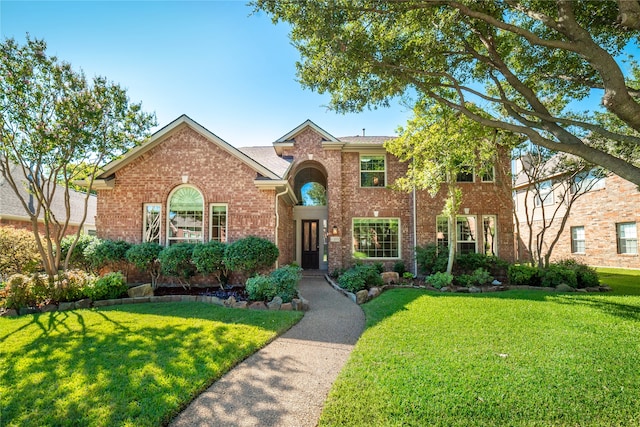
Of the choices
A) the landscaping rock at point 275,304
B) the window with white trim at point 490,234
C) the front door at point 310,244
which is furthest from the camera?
the front door at point 310,244

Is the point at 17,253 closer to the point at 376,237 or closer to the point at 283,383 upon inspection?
the point at 283,383

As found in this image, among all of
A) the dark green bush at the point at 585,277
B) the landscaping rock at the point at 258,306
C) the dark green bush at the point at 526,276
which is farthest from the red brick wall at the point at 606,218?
the landscaping rock at the point at 258,306

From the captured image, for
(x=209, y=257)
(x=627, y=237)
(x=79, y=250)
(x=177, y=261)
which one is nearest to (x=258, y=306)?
(x=209, y=257)

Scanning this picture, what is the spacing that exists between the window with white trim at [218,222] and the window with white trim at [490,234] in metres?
11.4

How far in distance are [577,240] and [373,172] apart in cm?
1388

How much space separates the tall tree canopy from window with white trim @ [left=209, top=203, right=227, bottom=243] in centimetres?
550

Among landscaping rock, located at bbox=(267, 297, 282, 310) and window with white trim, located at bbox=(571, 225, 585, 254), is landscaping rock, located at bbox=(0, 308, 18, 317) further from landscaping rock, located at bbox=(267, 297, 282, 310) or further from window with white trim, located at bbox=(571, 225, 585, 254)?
window with white trim, located at bbox=(571, 225, 585, 254)

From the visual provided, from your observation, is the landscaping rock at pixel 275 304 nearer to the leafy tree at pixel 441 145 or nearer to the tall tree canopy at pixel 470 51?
the tall tree canopy at pixel 470 51

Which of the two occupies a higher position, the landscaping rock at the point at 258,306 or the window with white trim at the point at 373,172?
the window with white trim at the point at 373,172

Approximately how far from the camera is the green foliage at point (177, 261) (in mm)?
9219

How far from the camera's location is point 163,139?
423 inches

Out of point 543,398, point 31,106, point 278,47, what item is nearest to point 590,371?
point 543,398

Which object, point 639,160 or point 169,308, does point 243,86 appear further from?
point 639,160

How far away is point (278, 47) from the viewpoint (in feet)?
26.3
